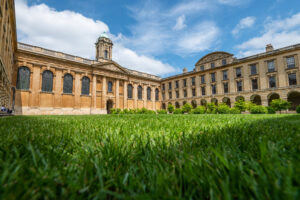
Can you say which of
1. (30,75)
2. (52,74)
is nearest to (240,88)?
(52,74)

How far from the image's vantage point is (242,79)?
83.3 ft

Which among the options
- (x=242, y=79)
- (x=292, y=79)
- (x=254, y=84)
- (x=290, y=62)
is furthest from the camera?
(x=242, y=79)

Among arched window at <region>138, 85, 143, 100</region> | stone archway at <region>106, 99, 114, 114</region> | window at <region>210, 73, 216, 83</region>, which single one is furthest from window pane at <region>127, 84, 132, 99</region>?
window at <region>210, 73, 216, 83</region>

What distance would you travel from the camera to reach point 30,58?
64.7 ft

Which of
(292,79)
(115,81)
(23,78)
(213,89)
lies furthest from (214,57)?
(23,78)

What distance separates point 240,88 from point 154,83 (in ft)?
61.9

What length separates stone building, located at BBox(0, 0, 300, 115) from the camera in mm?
19359

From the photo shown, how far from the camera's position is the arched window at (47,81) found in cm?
2072

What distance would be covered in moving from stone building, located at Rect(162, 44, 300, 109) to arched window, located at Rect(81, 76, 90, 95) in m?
19.7

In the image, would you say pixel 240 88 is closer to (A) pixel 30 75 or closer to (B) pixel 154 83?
(B) pixel 154 83

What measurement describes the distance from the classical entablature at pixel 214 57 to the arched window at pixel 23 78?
31.1 meters

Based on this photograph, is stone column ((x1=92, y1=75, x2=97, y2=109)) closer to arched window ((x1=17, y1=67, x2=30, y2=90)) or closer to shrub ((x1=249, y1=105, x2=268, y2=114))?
arched window ((x1=17, y1=67, x2=30, y2=90))

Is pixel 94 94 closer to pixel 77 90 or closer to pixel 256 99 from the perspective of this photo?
pixel 77 90

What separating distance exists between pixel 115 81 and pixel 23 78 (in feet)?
46.2
